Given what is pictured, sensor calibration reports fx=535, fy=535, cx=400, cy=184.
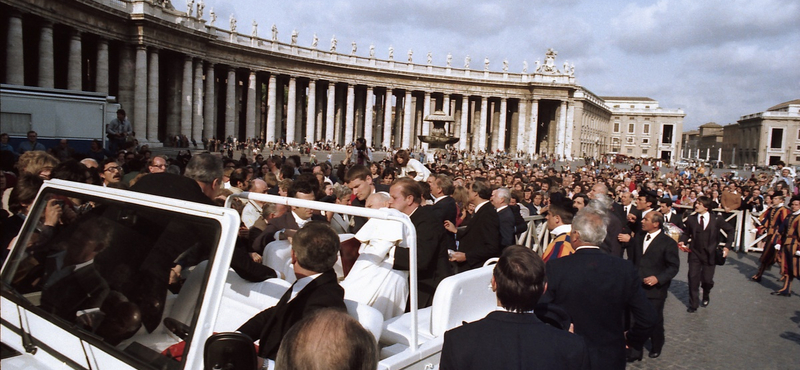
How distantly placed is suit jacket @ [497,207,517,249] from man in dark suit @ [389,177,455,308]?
1805 mm

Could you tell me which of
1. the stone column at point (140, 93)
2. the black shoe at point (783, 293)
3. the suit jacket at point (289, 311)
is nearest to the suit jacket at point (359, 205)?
the suit jacket at point (289, 311)

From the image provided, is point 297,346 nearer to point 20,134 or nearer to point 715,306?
point 715,306

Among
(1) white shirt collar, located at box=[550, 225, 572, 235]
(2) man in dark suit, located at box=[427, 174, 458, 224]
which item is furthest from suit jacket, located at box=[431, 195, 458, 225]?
(1) white shirt collar, located at box=[550, 225, 572, 235]

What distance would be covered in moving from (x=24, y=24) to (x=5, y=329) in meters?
31.5

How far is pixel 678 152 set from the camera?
118m

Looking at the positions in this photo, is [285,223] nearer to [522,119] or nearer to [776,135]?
[522,119]

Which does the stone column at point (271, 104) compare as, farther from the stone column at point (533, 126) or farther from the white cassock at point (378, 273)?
the white cassock at point (378, 273)

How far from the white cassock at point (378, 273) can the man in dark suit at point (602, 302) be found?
4.33 feet

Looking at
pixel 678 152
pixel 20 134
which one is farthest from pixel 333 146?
pixel 678 152

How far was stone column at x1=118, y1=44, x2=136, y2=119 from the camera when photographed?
106 feet

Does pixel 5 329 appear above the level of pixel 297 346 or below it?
below

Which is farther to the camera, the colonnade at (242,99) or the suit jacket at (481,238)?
the colonnade at (242,99)

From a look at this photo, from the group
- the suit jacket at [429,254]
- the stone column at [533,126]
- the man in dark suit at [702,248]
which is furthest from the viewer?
the stone column at [533,126]

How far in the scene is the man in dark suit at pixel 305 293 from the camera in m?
2.93
